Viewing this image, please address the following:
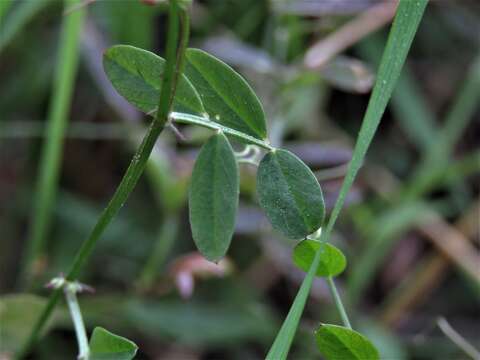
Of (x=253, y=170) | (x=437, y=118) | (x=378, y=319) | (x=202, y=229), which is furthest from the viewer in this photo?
(x=437, y=118)

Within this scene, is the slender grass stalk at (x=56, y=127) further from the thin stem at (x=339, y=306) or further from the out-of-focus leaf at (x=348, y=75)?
the thin stem at (x=339, y=306)

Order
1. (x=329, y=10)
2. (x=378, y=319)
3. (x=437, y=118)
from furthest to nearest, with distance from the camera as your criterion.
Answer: (x=437, y=118)
(x=378, y=319)
(x=329, y=10)

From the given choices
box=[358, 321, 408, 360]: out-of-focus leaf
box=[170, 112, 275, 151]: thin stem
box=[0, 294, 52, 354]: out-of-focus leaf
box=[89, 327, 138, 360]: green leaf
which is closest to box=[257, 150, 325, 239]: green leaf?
box=[170, 112, 275, 151]: thin stem

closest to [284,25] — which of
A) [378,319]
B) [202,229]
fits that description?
[378,319]

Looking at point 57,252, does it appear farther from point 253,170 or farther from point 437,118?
point 437,118

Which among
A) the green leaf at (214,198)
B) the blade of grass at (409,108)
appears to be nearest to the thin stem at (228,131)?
the green leaf at (214,198)

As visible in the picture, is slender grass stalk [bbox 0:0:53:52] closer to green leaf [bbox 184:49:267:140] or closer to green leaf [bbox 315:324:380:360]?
green leaf [bbox 184:49:267:140]
